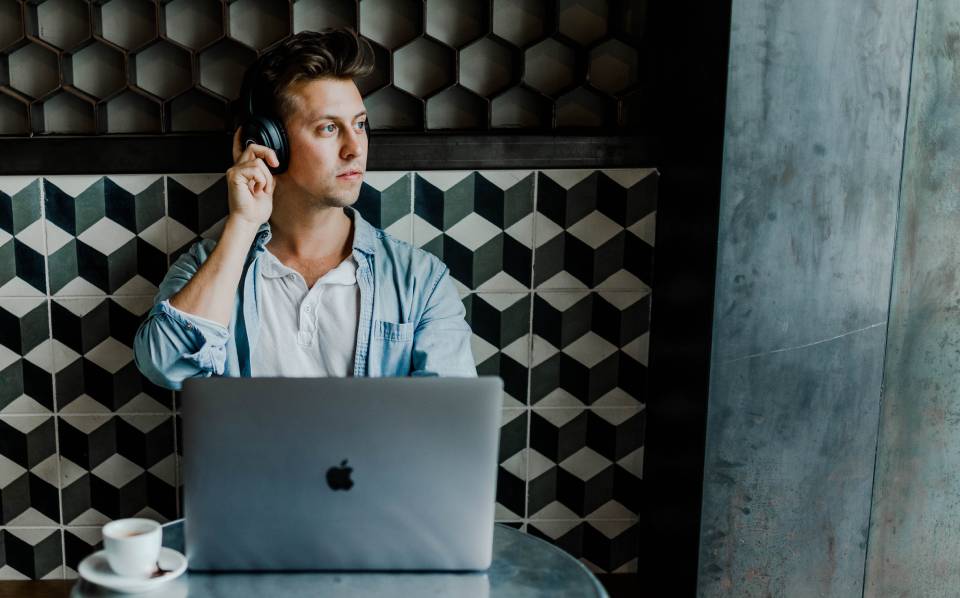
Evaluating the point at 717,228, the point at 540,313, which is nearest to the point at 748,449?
the point at 717,228

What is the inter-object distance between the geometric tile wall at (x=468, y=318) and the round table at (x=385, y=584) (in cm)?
100

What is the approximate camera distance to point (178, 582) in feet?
3.50

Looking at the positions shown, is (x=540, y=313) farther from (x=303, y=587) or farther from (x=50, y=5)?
(x=50, y=5)

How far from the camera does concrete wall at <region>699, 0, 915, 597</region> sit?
62.5 inches

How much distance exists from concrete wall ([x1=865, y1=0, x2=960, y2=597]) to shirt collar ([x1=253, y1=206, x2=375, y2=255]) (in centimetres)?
117

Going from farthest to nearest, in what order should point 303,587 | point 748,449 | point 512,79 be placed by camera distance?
point 512,79 → point 748,449 → point 303,587

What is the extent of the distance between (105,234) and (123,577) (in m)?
1.19

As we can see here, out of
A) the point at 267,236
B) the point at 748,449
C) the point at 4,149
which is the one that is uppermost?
the point at 4,149

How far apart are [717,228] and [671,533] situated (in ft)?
2.59

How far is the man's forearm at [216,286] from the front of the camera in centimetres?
157

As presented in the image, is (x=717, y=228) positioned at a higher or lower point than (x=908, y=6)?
lower

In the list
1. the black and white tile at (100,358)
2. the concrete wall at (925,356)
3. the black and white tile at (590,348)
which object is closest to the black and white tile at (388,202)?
the black and white tile at (590,348)

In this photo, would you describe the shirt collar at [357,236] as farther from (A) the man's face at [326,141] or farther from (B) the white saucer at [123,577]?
(B) the white saucer at [123,577]

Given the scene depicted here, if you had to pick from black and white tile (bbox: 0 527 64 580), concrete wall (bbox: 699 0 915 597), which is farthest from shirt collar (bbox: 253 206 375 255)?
black and white tile (bbox: 0 527 64 580)
